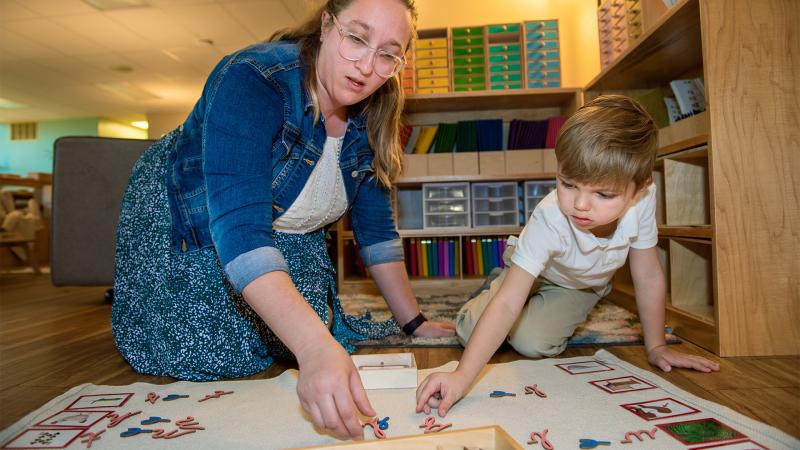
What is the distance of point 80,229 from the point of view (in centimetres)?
224

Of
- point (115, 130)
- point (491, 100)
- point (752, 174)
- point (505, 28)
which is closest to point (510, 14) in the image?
point (505, 28)

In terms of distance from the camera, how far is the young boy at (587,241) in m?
0.93

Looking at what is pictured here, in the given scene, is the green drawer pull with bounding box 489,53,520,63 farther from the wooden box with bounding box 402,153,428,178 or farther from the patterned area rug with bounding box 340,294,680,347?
the patterned area rug with bounding box 340,294,680,347

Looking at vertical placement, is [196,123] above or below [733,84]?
below

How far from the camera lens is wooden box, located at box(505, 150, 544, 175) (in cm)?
243

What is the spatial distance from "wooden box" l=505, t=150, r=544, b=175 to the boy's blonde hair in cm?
141

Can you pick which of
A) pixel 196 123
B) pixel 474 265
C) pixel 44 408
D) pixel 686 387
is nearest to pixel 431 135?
pixel 474 265

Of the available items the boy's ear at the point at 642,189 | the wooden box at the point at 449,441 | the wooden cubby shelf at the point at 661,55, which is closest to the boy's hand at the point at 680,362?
the boy's ear at the point at 642,189

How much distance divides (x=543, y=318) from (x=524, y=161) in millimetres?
1343

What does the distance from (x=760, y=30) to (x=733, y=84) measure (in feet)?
0.47

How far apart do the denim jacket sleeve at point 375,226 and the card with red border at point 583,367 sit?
51 centimetres

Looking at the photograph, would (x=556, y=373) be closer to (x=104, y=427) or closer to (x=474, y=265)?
(x=104, y=427)

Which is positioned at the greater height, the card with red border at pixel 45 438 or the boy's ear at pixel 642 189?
the boy's ear at pixel 642 189

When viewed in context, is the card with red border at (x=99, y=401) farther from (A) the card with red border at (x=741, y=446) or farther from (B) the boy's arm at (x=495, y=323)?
(A) the card with red border at (x=741, y=446)
